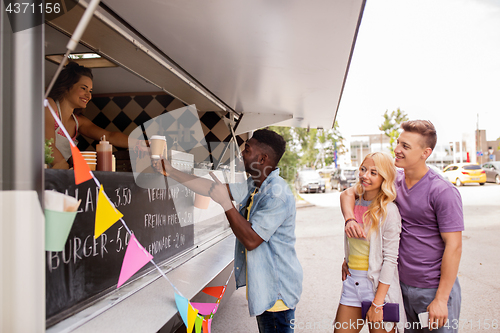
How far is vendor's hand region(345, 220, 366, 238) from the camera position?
1.98 metres

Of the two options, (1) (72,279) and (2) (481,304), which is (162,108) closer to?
(1) (72,279)

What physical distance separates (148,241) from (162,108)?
2.44 m

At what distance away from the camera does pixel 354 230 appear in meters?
1.99

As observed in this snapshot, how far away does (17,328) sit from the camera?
1.06m

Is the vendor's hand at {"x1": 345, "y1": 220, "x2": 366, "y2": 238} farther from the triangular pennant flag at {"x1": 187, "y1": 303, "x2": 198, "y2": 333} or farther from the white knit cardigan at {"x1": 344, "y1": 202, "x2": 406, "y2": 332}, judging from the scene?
the triangular pennant flag at {"x1": 187, "y1": 303, "x2": 198, "y2": 333}

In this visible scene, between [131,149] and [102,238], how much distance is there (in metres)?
0.83

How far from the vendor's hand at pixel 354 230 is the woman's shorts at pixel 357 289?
234mm

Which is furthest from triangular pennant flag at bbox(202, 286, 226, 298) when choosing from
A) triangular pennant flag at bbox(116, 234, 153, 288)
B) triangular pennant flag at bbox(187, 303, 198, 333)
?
triangular pennant flag at bbox(116, 234, 153, 288)

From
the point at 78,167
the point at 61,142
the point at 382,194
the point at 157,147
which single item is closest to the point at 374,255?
the point at 382,194

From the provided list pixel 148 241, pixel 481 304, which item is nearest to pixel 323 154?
pixel 481 304

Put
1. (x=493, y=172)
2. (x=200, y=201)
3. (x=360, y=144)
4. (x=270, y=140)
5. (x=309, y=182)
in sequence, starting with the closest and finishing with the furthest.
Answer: (x=270, y=140) < (x=200, y=201) < (x=493, y=172) < (x=309, y=182) < (x=360, y=144)

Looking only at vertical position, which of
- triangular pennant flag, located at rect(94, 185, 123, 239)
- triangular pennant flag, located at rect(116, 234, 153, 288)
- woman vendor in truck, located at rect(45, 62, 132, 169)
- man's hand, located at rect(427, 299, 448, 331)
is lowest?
man's hand, located at rect(427, 299, 448, 331)

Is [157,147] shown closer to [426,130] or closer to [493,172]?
[426,130]

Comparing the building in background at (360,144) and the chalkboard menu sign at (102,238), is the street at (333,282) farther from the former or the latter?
the building in background at (360,144)
